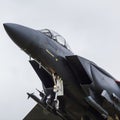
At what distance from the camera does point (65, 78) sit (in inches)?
742

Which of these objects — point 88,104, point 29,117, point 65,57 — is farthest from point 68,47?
point 29,117

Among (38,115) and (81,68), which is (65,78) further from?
(38,115)

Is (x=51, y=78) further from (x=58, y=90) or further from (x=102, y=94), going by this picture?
(x=102, y=94)

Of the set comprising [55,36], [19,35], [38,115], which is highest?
[19,35]

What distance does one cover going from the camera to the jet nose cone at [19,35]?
58.8 feet

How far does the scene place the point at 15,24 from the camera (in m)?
18.2

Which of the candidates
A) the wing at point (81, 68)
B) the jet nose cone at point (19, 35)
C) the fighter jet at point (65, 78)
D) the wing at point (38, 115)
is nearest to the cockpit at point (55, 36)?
the fighter jet at point (65, 78)

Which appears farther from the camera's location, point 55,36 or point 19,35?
point 55,36

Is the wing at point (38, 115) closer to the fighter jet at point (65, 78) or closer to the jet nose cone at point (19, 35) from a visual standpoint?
the fighter jet at point (65, 78)

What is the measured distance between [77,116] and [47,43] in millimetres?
3267

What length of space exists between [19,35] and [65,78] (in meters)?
2.39

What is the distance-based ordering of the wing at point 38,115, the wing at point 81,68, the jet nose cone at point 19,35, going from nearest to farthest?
the jet nose cone at point 19,35 < the wing at point 81,68 < the wing at point 38,115

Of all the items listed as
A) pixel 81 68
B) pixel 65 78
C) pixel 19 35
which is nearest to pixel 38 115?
pixel 65 78

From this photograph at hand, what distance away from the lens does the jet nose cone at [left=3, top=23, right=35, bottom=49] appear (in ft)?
58.8
